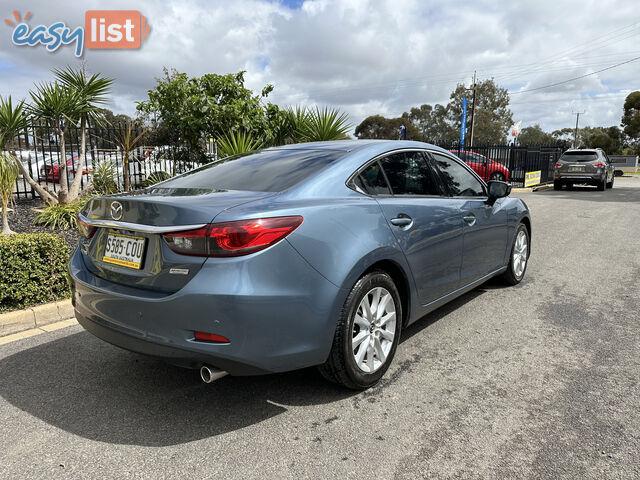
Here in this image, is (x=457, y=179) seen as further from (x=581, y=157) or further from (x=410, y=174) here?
(x=581, y=157)

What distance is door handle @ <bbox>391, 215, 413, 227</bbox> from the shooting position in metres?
3.10

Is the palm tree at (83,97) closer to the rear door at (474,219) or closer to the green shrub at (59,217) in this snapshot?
the green shrub at (59,217)

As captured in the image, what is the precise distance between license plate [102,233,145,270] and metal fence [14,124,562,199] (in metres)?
6.62

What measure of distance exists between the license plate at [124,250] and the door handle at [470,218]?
251cm

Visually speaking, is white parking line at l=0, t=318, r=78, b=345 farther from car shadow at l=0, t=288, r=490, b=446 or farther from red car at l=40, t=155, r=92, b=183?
red car at l=40, t=155, r=92, b=183

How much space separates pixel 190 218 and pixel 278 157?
4.14 feet

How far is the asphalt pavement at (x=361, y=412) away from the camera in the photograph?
91.0 inches

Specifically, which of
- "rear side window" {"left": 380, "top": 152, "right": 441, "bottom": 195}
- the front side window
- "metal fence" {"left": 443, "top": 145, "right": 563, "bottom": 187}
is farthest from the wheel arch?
"metal fence" {"left": 443, "top": 145, "right": 563, "bottom": 187}

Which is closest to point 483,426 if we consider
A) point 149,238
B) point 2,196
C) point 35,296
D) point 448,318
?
point 448,318

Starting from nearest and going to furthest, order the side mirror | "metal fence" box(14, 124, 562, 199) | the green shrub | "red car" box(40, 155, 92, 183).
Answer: the side mirror
the green shrub
"metal fence" box(14, 124, 562, 199)
"red car" box(40, 155, 92, 183)

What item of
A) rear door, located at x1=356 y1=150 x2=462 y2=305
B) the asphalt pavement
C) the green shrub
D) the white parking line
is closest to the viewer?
the asphalt pavement

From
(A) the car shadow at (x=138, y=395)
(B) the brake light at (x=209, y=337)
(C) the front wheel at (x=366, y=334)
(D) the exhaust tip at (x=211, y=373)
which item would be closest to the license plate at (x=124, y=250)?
(B) the brake light at (x=209, y=337)

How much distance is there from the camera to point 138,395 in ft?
9.86

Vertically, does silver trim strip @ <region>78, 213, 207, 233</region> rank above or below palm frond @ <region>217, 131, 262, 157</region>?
below
